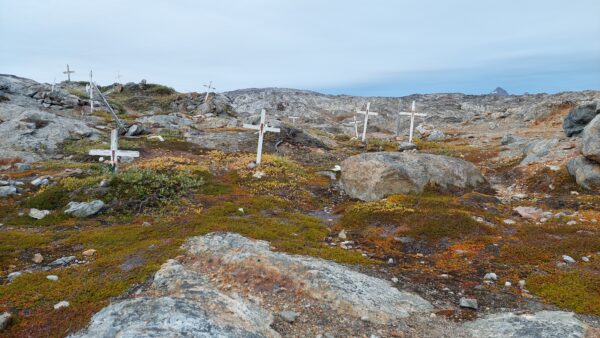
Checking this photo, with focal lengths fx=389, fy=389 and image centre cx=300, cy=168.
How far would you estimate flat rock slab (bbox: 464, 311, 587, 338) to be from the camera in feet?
27.5

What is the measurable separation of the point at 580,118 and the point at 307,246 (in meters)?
30.2

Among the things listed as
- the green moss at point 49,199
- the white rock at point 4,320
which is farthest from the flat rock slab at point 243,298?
the green moss at point 49,199

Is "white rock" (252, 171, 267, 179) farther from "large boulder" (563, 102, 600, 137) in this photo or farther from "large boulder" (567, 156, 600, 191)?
"large boulder" (563, 102, 600, 137)

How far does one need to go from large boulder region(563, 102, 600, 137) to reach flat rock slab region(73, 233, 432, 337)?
30520 millimetres

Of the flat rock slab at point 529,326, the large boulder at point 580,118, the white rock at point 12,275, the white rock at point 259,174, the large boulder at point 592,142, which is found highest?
the large boulder at point 580,118

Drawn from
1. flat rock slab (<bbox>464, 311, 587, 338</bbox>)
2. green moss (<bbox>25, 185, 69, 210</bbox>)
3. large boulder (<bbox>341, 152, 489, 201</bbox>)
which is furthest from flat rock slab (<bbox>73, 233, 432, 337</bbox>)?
green moss (<bbox>25, 185, 69, 210</bbox>)

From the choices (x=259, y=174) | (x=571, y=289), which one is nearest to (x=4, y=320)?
(x=571, y=289)

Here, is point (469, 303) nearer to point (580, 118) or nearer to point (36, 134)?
point (580, 118)

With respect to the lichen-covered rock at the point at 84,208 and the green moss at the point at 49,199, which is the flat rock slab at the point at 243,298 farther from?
the green moss at the point at 49,199

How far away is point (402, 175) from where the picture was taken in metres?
22.8

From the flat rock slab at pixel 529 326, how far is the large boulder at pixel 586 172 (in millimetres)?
16308

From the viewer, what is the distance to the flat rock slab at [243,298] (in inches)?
310

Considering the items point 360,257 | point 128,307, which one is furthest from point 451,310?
point 128,307

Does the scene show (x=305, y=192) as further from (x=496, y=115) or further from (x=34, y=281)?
(x=496, y=115)
